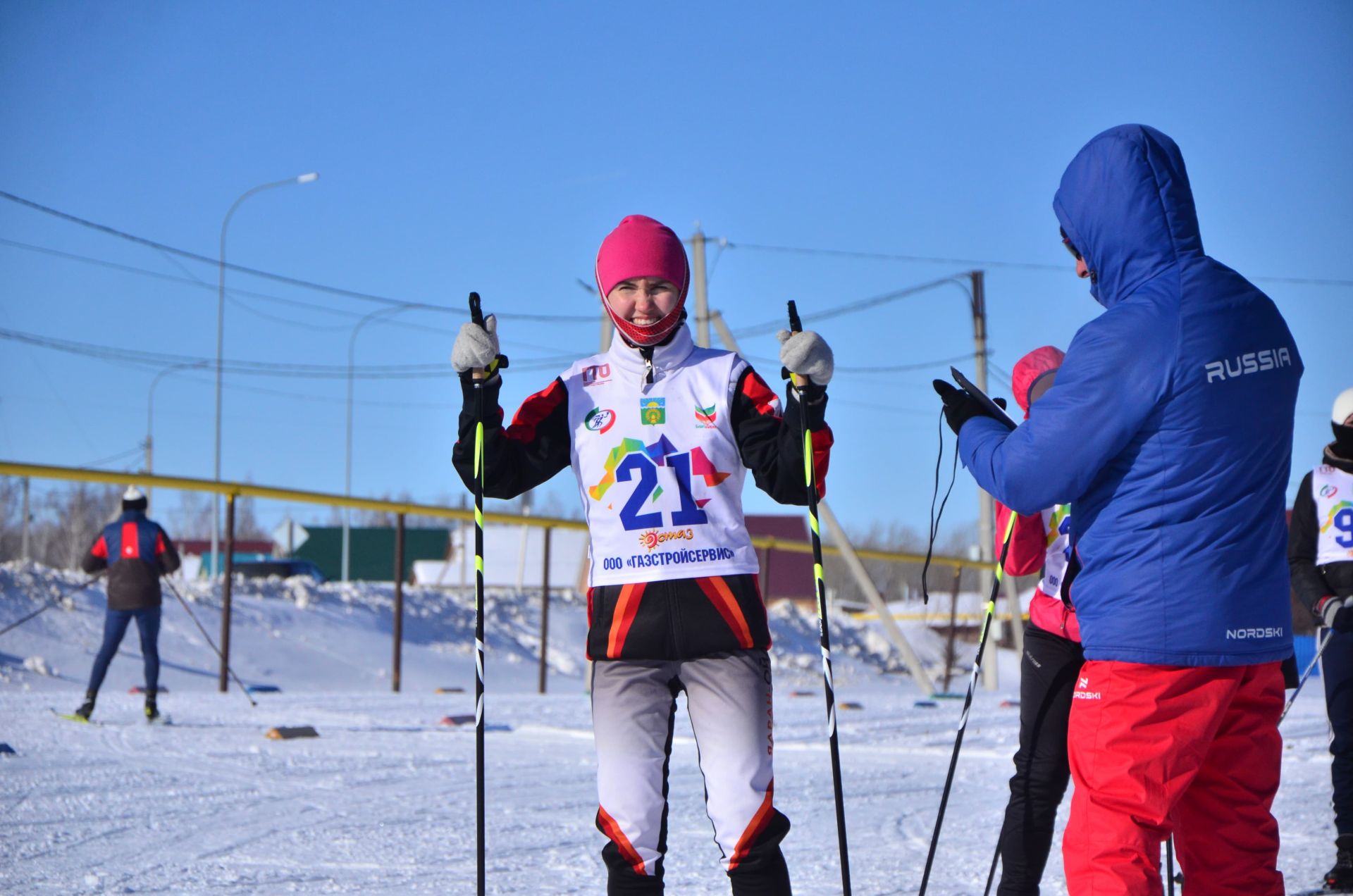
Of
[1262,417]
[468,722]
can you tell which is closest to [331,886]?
[1262,417]

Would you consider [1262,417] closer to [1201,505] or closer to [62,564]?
[1201,505]

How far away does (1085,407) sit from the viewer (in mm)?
2459

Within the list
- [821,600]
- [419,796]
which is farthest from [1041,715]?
[419,796]

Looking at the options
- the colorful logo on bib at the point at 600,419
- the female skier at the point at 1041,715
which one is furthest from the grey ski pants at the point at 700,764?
the female skier at the point at 1041,715

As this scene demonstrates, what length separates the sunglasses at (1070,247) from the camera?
2.80 meters

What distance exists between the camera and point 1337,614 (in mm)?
4492

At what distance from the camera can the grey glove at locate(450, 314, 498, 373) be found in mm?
3146

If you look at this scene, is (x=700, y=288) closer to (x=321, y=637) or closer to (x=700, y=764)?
(x=321, y=637)

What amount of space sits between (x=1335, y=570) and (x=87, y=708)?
25.0 ft

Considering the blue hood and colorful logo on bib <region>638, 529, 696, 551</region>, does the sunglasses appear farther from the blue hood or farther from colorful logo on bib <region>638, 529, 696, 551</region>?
colorful logo on bib <region>638, 529, 696, 551</region>

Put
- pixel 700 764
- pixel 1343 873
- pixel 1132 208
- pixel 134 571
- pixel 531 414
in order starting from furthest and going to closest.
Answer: pixel 134 571
pixel 1343 873
pixel 531 414
pixel 700 764
pixel 1132 208

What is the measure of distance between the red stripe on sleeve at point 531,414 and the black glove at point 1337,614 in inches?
119

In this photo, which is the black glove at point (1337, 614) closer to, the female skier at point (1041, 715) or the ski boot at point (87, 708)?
the female skier at point (1041, 715)

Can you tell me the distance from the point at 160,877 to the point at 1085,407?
3.32 meters
